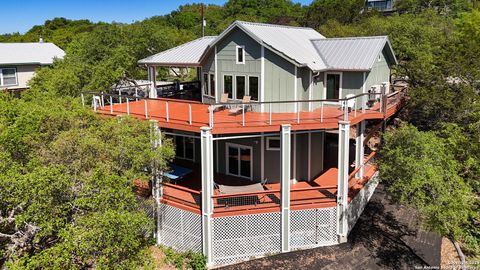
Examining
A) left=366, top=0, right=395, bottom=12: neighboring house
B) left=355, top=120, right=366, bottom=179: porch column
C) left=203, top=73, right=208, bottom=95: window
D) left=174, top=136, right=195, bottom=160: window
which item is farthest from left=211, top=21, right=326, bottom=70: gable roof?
left=366, top=0, right=395, bottom=12: neighboring house

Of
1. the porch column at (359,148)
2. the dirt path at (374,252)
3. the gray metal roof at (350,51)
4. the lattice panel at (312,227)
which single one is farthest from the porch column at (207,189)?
the gray metal roof at (350,51)

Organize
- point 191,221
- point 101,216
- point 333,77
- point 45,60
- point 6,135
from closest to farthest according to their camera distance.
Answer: point 101,216 → point 6,135 → point 191,221 → point 333,77 → point 45,60

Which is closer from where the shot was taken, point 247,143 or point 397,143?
point 397,143

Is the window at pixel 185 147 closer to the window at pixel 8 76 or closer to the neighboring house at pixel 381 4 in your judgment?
the window at pixel 8 76

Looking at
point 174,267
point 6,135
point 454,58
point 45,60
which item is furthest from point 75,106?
point 45,60

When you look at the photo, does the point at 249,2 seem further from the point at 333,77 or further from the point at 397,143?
the point at 397,143

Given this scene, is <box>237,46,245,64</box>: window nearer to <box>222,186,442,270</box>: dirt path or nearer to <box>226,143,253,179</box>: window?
<box>226,143,253,179</box>: window

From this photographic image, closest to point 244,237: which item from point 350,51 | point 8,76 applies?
point 350,51
